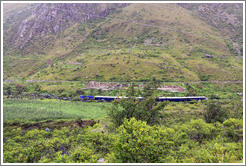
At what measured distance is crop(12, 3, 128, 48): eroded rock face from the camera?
11031 centimetres

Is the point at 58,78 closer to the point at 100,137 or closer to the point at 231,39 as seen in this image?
the point at 100,137

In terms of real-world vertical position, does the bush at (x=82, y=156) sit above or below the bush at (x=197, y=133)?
above

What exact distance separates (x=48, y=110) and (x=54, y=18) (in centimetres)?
10411

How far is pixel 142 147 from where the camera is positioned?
39.2 feet

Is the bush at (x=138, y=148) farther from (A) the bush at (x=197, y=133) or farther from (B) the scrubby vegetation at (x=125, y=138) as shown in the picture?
(A) the bush at (x=197, y=133)

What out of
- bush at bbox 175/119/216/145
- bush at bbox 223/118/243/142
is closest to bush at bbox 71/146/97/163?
bush at bbox 175/119/216/145

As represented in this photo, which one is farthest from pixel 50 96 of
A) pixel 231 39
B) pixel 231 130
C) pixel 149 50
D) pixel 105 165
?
pixel 231 39

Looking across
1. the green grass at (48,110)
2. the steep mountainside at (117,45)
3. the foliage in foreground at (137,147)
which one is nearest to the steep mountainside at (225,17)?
the steep mountainside at (117,45)

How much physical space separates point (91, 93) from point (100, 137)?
39.8m

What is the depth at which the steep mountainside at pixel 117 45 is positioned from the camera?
71.4 metres

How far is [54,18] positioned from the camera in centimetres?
11800

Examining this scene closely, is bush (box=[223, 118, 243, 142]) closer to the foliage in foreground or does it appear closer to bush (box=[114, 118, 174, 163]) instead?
the foliage in foreground

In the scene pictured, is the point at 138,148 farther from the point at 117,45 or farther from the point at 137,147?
the point at 117,45

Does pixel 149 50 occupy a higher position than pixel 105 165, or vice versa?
pixel 105 165
